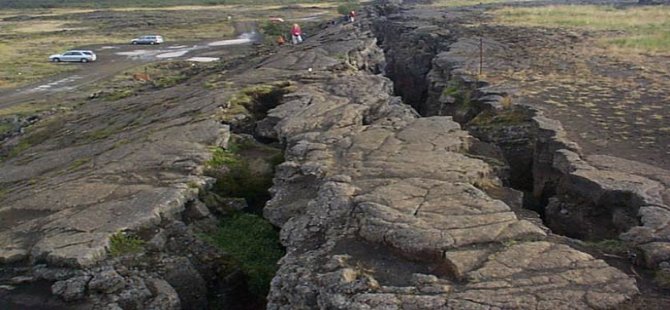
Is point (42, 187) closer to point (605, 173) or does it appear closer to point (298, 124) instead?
point (298, 124)

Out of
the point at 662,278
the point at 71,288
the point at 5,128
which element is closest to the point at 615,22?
the point at 662,278

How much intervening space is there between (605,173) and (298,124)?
19.5 feet

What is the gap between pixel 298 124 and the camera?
42.9 ft

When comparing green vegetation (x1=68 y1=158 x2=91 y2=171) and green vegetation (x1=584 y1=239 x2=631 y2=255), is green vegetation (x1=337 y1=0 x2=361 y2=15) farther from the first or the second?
green vegetation (x1=584 y1=239 x2=631 y2=255)

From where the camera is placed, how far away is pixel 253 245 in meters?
9.65

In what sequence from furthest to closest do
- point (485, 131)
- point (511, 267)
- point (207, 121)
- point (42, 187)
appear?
point (207, 121)
point (485, 131)
point (42, 187)
point (511, 267)

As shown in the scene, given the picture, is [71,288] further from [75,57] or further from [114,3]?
[114,3]

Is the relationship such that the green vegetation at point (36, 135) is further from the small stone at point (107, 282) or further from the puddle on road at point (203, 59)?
the puddle on road at point (203, 59)

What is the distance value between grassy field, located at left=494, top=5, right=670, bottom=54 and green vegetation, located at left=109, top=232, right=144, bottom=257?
1819cm

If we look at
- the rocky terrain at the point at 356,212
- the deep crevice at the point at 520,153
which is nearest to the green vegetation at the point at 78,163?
the rocky terrain at the point at 356,212

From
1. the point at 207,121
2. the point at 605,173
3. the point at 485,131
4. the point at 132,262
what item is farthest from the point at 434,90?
the point at 132,262

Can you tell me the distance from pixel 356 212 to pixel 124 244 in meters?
3.14

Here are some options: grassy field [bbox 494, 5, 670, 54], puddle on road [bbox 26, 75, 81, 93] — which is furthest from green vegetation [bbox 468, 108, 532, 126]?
puddle on road [bbox 26, 75, 81, 93]

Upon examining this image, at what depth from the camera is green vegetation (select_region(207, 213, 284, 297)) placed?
9.16 metres
